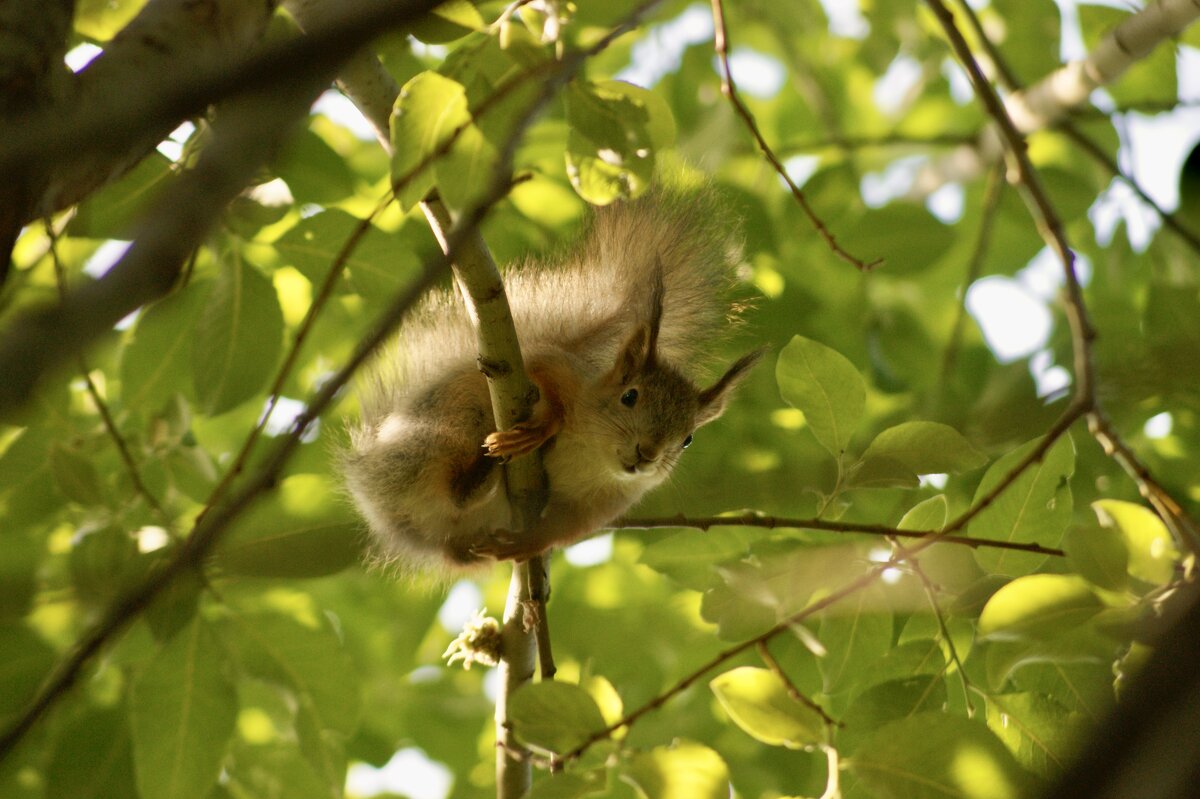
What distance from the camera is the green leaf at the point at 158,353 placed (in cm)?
286

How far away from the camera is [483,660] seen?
99.7 inches

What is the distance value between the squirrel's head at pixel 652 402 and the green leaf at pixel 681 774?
1.51 meters

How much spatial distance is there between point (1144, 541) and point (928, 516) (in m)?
0.58

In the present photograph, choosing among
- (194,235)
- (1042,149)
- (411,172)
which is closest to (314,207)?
(411,172)

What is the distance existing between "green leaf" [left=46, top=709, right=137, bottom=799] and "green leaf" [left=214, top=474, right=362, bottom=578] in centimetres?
70

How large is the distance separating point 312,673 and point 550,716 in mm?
984

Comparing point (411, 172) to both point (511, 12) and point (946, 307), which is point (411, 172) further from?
point (946, 307)

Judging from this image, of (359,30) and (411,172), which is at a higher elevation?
(411,172)

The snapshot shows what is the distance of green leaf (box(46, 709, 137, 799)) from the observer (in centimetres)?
257

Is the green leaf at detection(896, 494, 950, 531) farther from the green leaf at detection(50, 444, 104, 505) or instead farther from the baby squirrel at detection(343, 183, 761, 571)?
the green leaf at detection(50, 444, 104, 505)

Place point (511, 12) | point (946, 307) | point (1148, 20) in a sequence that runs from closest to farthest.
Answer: point (511, 12)
point (1148, 20)
point (946, 307)

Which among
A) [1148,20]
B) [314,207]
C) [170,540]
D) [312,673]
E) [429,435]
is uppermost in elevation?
[1148,20]

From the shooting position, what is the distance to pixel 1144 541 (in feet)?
5.13

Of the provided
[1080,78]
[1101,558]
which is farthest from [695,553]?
[1080,78]
